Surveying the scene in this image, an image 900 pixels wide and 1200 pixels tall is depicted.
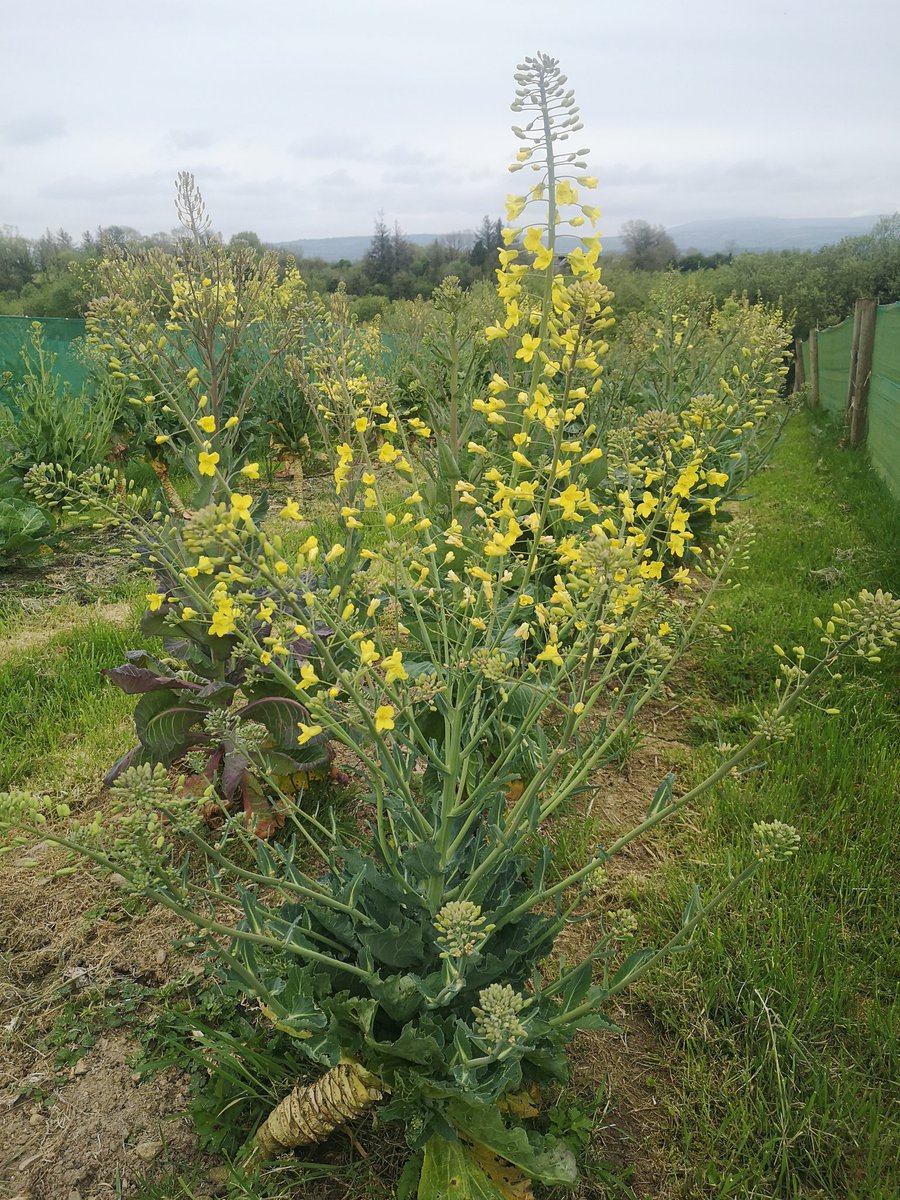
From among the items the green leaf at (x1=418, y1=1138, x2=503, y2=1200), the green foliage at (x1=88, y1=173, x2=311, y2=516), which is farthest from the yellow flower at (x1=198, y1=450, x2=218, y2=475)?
the green leaf at (x1=418, y1=1138, x2=503, y2=1200)

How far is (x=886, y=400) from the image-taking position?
23.9ft

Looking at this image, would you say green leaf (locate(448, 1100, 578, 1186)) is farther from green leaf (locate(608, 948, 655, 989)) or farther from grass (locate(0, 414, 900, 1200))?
green leaf (locate(608, 948, 655, 989))

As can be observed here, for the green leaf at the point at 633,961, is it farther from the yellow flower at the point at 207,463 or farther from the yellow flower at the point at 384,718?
the yellow flower at the point at 207,463

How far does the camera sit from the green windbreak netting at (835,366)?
1082 cm

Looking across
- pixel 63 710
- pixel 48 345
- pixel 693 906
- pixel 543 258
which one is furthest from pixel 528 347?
pixel 48 345

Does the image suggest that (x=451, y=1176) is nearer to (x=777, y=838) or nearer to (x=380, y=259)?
(x=777, y=838)

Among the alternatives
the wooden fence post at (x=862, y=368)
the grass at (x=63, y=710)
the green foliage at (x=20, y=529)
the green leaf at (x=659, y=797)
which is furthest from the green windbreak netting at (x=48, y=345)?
the wooden fence post at (x=862, y=368)

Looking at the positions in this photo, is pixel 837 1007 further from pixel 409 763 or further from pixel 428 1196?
pixel 409 763

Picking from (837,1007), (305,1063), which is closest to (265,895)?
(305,1063)

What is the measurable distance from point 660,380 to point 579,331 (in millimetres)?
5184

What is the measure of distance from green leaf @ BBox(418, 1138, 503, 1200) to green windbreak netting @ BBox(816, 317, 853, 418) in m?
10.6

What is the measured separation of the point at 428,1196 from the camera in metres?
1.54

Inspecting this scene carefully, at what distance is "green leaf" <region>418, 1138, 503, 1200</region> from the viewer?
155cm

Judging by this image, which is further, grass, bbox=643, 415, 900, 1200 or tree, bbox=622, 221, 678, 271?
tree, bbox=622, 221, 678, 271
